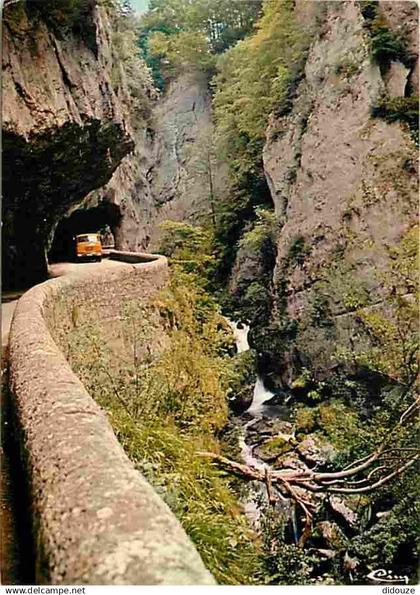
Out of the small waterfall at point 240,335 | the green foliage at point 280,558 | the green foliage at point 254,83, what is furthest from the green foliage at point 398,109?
the green foliage at point 280,558

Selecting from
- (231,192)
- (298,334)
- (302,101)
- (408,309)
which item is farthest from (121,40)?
(408,309)

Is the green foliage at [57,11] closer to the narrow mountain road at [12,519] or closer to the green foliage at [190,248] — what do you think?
the green foliage at [190,248]

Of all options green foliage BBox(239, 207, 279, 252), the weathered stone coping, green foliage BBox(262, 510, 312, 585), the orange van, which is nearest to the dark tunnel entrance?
the orange van

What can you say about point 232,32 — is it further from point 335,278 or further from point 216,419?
point 216,419

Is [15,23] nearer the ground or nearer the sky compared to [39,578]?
nearer the sky

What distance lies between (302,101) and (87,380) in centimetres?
820

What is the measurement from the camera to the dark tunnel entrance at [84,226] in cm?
1202

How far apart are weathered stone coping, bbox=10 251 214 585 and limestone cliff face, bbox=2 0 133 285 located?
13.9 feet

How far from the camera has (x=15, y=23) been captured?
19.8ft

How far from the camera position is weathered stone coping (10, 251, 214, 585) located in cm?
152

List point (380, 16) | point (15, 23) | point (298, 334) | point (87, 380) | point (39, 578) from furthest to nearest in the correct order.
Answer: point (298, 334) < point (380, 16) < point (15, 23) < point (87, 380) < point (39, 578)

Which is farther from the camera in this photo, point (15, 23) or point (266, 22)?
point (266, 22)

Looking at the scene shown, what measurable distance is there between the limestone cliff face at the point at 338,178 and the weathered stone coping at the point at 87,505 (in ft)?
18.3

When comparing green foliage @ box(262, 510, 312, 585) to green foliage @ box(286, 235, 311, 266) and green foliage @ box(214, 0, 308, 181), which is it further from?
green foliage @ box(286, 235, 311, 266)
